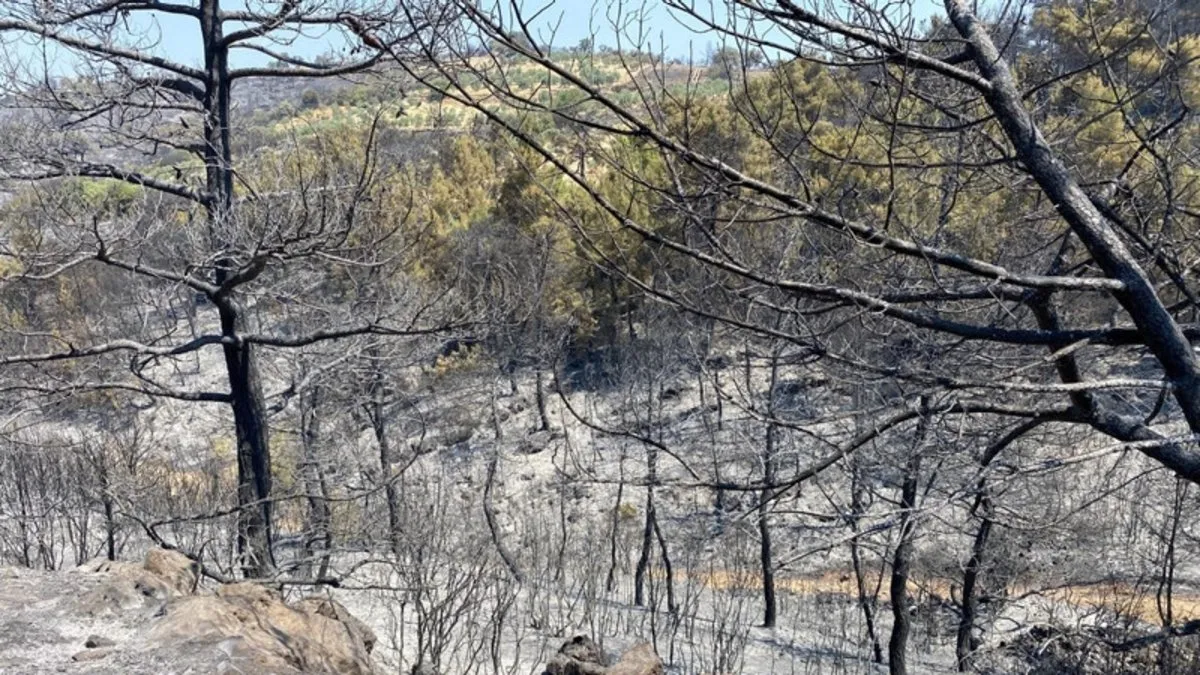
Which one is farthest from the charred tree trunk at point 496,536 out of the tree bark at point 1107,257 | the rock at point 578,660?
the tree bark at point 1107,257

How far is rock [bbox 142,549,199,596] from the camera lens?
5602 millimetres

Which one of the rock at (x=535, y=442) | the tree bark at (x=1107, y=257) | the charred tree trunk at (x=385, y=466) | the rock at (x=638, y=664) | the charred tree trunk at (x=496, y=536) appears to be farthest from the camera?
the rock at (x=535, y=442)

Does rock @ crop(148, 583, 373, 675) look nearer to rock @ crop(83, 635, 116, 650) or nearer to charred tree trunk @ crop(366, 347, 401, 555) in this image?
rock @ crop(83, 635, 116, 650)

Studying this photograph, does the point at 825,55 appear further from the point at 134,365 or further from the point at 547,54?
the point at 134,365

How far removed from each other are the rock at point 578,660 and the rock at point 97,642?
2.68 m

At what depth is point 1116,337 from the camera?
2855 mm

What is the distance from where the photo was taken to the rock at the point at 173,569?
5602 mm

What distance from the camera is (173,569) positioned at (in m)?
5.73

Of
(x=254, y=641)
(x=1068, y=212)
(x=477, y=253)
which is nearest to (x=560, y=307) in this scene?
(x=477, y=253)

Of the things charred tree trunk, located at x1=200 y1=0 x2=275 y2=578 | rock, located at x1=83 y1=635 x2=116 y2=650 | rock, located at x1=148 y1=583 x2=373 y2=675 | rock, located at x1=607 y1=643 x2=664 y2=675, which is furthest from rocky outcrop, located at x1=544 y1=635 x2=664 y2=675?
rock, located at x1=83 y1=635 x2=116 y2=650

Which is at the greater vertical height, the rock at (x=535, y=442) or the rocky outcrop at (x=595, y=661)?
the rocky outcrop at (x=595, y=661)

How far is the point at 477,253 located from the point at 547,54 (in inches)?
765

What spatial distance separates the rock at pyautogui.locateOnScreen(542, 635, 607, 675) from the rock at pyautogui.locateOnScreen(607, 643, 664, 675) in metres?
0.21

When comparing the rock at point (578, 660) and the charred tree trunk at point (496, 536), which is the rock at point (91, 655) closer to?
the rock at point (578, 660)
